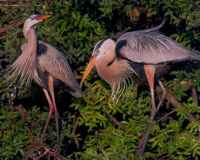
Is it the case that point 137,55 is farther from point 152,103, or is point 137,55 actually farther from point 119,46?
point 152,103

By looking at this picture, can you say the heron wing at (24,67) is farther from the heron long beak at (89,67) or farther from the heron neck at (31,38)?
the heron long beak at (89,67)

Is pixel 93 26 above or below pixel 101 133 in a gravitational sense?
above

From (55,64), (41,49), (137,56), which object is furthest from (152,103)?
(41,49)

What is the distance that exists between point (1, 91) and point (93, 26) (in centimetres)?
83

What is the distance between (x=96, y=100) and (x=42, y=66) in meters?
0.72

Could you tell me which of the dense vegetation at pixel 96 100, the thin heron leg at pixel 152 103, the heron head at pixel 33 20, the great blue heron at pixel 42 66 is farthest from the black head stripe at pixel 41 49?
the thin heron leg at pixel 152 103

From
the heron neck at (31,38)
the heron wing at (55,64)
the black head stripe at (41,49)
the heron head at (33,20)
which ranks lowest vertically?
the heron wing at (55,64)

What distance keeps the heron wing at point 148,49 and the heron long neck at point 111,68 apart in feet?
0.44

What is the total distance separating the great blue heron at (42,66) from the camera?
626cm

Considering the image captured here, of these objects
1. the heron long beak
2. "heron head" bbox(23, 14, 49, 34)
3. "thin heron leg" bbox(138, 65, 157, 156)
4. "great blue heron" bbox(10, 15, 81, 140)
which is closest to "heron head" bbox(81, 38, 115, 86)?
the heron long beak

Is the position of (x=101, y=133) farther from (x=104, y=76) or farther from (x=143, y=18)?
(x=143, y=18)

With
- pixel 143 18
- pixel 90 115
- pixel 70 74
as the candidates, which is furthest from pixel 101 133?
pixel 143 18

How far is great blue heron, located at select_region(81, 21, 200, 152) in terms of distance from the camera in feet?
20.6

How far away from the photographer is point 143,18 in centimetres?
670
